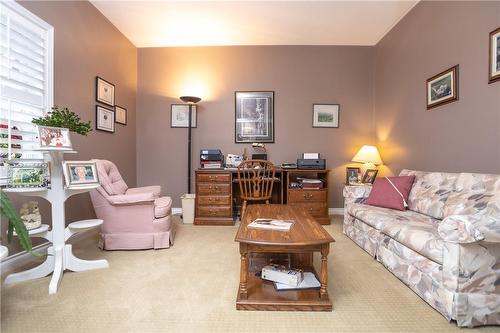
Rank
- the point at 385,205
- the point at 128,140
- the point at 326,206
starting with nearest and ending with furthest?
the point at 385,205 → the point at 326,206 → the point at 128,140

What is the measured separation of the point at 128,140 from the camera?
3.54 m

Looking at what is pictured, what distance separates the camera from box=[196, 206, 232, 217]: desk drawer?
125 inches

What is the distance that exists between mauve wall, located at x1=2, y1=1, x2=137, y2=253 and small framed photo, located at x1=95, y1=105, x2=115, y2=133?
6cm

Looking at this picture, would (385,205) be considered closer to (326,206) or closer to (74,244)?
(326,206)

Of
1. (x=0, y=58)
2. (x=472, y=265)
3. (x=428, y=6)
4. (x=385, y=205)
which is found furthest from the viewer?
(x=428, y=6)

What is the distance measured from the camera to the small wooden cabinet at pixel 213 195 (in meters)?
3.16

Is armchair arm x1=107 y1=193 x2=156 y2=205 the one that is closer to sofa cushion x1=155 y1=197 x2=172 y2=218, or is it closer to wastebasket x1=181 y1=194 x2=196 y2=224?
sofa cushion x1=155 y1=197 x2=172 y2=218

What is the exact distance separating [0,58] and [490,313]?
3.59 m

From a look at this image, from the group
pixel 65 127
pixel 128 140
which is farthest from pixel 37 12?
pixel 128 140

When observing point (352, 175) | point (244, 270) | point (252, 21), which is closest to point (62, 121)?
point (244, 270)

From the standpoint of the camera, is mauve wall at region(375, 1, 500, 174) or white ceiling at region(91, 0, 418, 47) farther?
white ceiling at region(91, 0, 418, 47)

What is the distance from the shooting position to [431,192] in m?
2.07

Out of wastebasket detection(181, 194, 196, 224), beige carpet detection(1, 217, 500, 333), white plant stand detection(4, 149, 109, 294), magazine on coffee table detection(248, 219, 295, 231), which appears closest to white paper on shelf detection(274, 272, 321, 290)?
beige carpet detection(1, 217, 500, 333)

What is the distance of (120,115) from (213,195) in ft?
5.74
